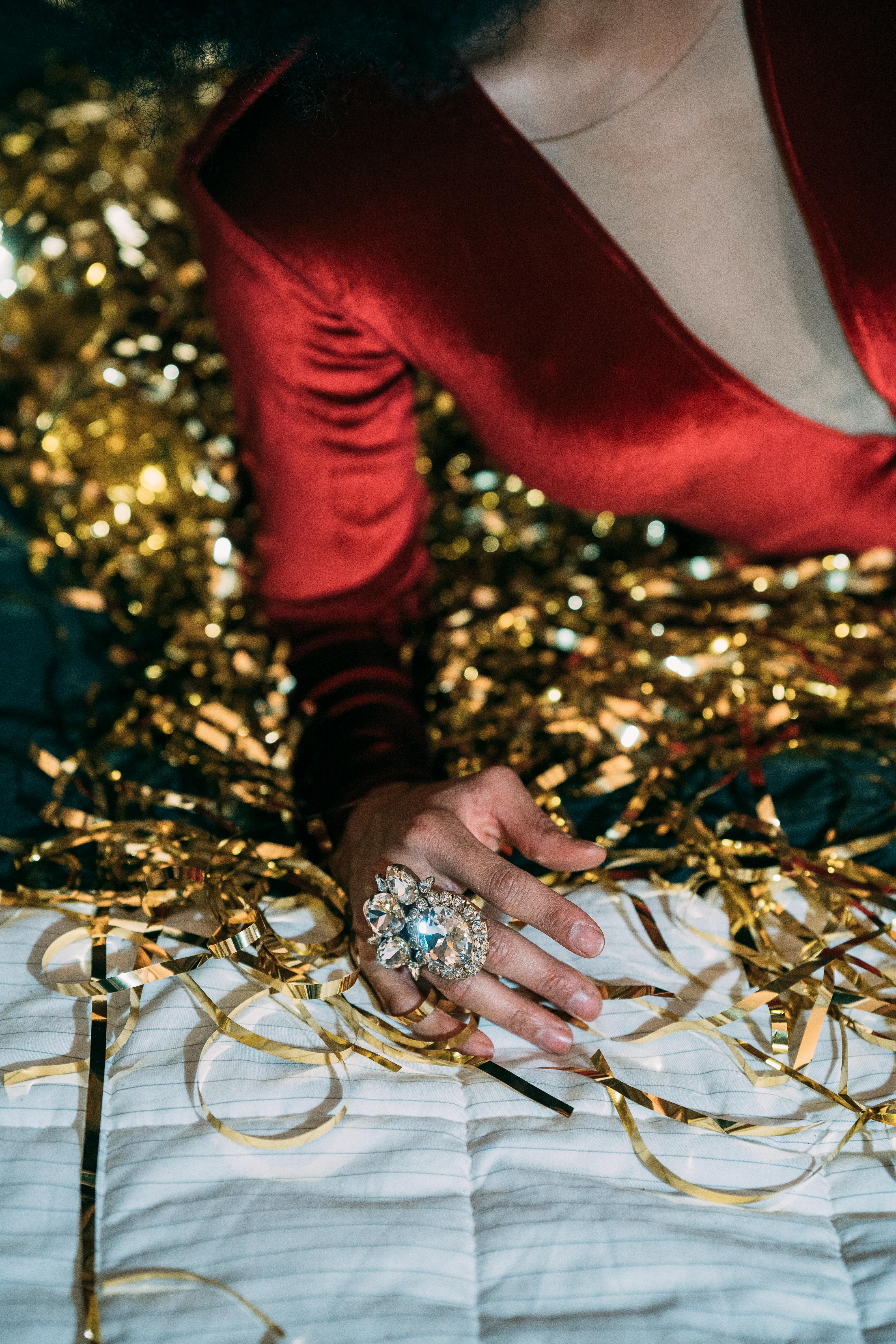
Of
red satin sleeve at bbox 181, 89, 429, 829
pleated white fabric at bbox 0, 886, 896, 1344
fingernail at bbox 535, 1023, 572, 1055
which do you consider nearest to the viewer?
pleated white fabric at bbox 0, 886, 896, 1344

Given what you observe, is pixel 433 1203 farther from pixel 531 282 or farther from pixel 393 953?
pixel 531 282

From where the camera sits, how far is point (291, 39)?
0.58 m

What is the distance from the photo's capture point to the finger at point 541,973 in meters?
0.56

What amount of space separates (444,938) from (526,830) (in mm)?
97

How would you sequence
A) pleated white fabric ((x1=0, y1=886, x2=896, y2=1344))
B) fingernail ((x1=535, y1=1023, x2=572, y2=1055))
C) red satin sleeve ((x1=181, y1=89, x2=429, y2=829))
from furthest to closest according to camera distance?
red satin sleeve ((x1=181, y1=89, x2=429, y2=829))
fingernail ((x1=535, y1=1023, x2=572, y2=1055))
pleated white fabric ((x1=0, y1=886, x2=896, y2=1344))

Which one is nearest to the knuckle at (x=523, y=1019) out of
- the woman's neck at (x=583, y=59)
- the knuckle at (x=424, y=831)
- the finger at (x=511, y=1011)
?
the finger at (x=511, y=1011)

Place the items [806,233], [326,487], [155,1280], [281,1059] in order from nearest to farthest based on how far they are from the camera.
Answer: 1. [155,1280]
2. [281,1059]
3. [806,233]
4. [326,487]

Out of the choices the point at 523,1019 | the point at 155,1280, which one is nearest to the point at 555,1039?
the point at 523,1019

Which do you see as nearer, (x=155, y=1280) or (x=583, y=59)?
(x=155, y=1280)

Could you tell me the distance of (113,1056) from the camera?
546 millimetres

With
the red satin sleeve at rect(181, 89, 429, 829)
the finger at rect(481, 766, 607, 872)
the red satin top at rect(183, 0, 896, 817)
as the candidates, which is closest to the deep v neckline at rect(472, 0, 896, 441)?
the red satin top at rect(183, 0, 896, 817)

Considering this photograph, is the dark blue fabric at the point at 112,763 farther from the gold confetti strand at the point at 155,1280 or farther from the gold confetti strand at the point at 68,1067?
the gold confetti strand at the point at 155,1280

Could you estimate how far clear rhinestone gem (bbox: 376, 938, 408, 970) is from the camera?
1.86 feet

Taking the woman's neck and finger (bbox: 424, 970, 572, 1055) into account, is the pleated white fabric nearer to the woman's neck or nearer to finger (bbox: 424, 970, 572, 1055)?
finger (bbox: 424, 970, 572, 1055)
